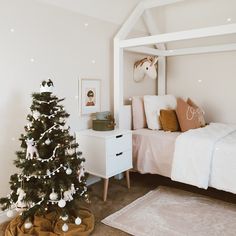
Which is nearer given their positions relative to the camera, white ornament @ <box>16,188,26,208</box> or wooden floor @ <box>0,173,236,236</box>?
white ornament @ <box>16,188,26,208</box>

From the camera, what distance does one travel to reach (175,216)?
243cm

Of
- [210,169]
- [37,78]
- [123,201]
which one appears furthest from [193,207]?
[37,78]

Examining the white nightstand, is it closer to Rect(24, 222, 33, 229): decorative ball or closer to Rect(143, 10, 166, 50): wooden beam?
Rect(24, 222, 33, 229): decorative ball

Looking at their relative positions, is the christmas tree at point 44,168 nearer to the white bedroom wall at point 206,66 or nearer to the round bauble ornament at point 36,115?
the round bauble ornament at point 36,115

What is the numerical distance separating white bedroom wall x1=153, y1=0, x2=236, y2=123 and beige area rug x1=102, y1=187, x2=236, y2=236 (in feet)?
4.75

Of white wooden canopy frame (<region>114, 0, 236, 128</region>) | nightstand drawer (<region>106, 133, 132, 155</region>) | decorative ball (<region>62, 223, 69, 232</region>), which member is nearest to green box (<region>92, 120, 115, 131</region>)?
nightstand drawer (<region>106, 133, 132, 155</region>)

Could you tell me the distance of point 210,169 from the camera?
257cm

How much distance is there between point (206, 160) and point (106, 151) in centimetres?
96

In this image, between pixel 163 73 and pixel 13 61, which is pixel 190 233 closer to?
pixel 13 61

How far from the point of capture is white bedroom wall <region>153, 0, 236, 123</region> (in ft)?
11.7

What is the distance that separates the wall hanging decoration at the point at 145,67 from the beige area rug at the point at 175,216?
1606mm

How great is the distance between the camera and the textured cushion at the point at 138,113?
3453 millimetres

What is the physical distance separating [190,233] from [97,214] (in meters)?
0.83

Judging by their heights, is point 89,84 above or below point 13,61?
below
